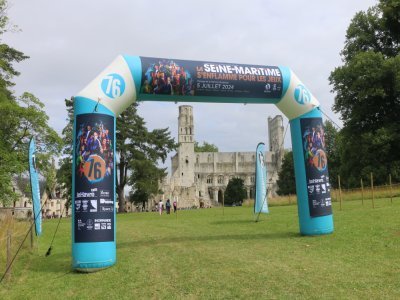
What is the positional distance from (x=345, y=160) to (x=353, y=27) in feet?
38.1

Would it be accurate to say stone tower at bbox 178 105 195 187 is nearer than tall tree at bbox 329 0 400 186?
No

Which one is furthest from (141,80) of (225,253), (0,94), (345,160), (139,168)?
(139,168)

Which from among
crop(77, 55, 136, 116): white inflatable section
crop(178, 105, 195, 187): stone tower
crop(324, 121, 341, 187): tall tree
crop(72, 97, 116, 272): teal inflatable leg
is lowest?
crop(72, 97, 116, 272): teal inflatable leg

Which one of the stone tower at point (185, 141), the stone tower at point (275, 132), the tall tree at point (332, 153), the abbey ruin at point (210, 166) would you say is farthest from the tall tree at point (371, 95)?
the stone tower at point (275, 132)

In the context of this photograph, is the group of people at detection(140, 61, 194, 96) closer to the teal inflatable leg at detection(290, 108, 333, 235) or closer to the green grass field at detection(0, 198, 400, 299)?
the teal inflatable leg at detection(290, 108, 333, 235)

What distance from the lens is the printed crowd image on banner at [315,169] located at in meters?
11.7

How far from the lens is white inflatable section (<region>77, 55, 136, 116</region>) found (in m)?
9.59

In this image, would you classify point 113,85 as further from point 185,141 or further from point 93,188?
point 185,141

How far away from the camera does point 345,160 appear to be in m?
36.2

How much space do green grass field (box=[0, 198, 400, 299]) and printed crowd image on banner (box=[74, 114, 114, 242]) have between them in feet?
2.99

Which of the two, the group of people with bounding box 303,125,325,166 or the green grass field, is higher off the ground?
the group of people with bounding box 303,125,325,166

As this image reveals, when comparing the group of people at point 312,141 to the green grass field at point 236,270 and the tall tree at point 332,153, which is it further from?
the tall tree at point 332,153

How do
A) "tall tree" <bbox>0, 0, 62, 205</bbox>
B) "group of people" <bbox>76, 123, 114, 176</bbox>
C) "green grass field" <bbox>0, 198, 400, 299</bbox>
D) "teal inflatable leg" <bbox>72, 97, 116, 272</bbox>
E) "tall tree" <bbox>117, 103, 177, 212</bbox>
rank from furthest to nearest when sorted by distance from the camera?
"tall tree" <bbox>117, 103, 177, 212</bbox> → "tall tree" <bbox>0, 0, 62, 205</bbox> → "group of people" <bbox>76, 123, 114, 176</bbox> → "teal inflatable leg" <bbox>72, 97, 116, 272</bbox> → "green grass field" <bbox>0, 198, 400, 299</bbox>

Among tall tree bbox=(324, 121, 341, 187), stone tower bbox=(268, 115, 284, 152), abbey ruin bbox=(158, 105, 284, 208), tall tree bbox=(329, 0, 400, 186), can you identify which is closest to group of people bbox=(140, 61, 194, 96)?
tall tree bbox=(329, 0, 400, 186)
